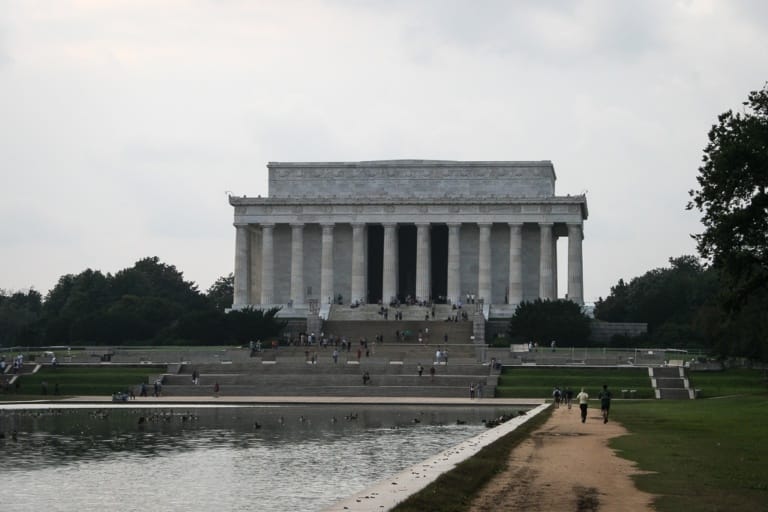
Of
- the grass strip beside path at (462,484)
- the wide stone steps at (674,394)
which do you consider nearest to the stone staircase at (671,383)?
the wide stone steps at (674,394)

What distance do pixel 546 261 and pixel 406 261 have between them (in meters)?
16.1

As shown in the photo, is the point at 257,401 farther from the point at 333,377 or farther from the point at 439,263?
the point at 439,263

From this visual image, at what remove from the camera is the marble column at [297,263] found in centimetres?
10556

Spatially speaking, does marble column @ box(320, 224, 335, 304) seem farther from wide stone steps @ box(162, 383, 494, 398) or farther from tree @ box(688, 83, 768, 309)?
tree @ box(688, 83, 768, 309)

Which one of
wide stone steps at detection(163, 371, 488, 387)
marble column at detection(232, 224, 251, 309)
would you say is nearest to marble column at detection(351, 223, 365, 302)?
marble column at detection(232, 224, 251, 309)

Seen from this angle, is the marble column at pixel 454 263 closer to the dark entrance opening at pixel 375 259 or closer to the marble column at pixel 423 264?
the marble column at pixel 423 264

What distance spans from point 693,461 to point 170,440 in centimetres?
1775

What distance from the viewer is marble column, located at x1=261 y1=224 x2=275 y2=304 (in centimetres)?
10569

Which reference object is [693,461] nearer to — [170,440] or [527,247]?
[170,440]

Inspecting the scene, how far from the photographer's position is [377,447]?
3525cm

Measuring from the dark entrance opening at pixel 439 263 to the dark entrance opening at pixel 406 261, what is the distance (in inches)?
70.4

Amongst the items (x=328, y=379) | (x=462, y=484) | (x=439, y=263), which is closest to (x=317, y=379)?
(x=328, y=379)

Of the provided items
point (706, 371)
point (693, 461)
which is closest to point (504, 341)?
point (706, 371)

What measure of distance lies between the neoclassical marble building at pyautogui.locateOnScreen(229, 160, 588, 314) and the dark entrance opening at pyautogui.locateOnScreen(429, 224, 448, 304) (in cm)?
370
